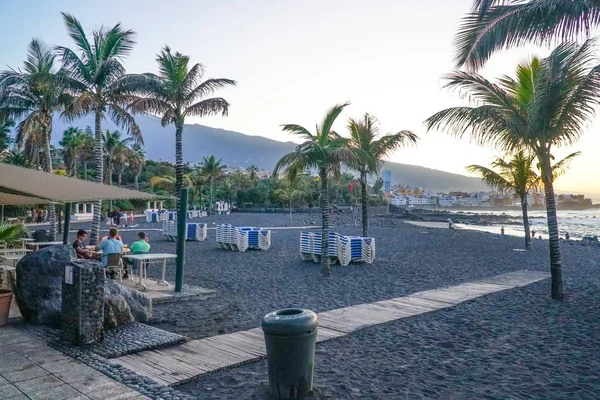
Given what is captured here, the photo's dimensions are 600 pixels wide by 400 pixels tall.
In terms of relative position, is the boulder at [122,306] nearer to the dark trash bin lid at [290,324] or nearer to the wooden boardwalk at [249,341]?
the wooden boardwalk at [249,341]

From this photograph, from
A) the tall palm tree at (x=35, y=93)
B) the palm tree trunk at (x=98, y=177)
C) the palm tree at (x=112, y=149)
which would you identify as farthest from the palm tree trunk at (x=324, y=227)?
the palm tree at (x=112, y=149)

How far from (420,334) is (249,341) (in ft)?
8.00

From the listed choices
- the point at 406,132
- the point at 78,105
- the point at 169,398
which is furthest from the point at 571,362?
the point at 78,105

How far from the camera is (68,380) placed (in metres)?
4.19

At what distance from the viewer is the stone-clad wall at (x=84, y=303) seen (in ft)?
17.1

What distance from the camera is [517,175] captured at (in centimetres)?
1859

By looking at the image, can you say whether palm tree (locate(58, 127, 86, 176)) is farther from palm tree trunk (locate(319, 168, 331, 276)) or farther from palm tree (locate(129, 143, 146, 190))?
palm tree trunk (locate(319, 168, 331, 276))

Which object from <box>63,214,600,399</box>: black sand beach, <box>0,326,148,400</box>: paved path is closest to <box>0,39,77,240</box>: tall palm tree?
<box>63,214,600,399</box>: black sand beach

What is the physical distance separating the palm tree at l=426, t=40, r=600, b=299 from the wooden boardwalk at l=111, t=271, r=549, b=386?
7.81 feet

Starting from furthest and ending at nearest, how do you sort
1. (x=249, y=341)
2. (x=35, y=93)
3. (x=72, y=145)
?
(x=72, y=145), (x=35, y=93), (x=249, y=341)

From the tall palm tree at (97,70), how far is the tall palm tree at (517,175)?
1518 cm

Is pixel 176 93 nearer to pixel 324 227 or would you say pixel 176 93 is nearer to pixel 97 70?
pixel 97 70

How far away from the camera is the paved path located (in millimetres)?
3861

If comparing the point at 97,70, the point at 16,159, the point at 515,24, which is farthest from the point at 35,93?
the point at 16,159
